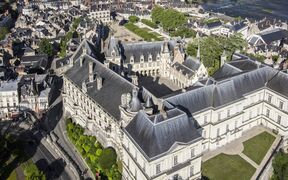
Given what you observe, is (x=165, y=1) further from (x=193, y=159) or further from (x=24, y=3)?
(x=193, y=159)

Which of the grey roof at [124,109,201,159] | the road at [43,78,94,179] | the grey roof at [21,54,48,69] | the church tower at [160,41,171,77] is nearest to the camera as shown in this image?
the grey roof at [124,109,201,159]

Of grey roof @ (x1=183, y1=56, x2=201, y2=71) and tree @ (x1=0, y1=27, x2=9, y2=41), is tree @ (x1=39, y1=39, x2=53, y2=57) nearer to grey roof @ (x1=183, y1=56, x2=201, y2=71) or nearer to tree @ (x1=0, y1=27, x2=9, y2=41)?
tree @ (x1=0, y1=27, x2=9, y2=41)

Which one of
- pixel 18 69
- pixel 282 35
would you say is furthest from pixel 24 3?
pixel 282 35

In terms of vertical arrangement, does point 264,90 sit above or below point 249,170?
above

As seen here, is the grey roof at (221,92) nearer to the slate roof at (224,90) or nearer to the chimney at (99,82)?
the slate roof at (224,90)

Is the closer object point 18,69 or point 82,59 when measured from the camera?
point 82,59

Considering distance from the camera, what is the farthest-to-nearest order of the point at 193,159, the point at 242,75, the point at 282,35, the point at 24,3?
the point at 24,3 < the point at 282,35 < the point at 242,75 < the point at 193,159

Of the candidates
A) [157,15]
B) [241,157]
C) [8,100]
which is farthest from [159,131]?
[157,15]

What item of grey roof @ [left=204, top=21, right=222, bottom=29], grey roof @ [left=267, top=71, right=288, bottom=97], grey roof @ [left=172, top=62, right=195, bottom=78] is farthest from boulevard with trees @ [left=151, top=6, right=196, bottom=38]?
grey roof @ [left=267, top=71, right=288, bottom=97]
